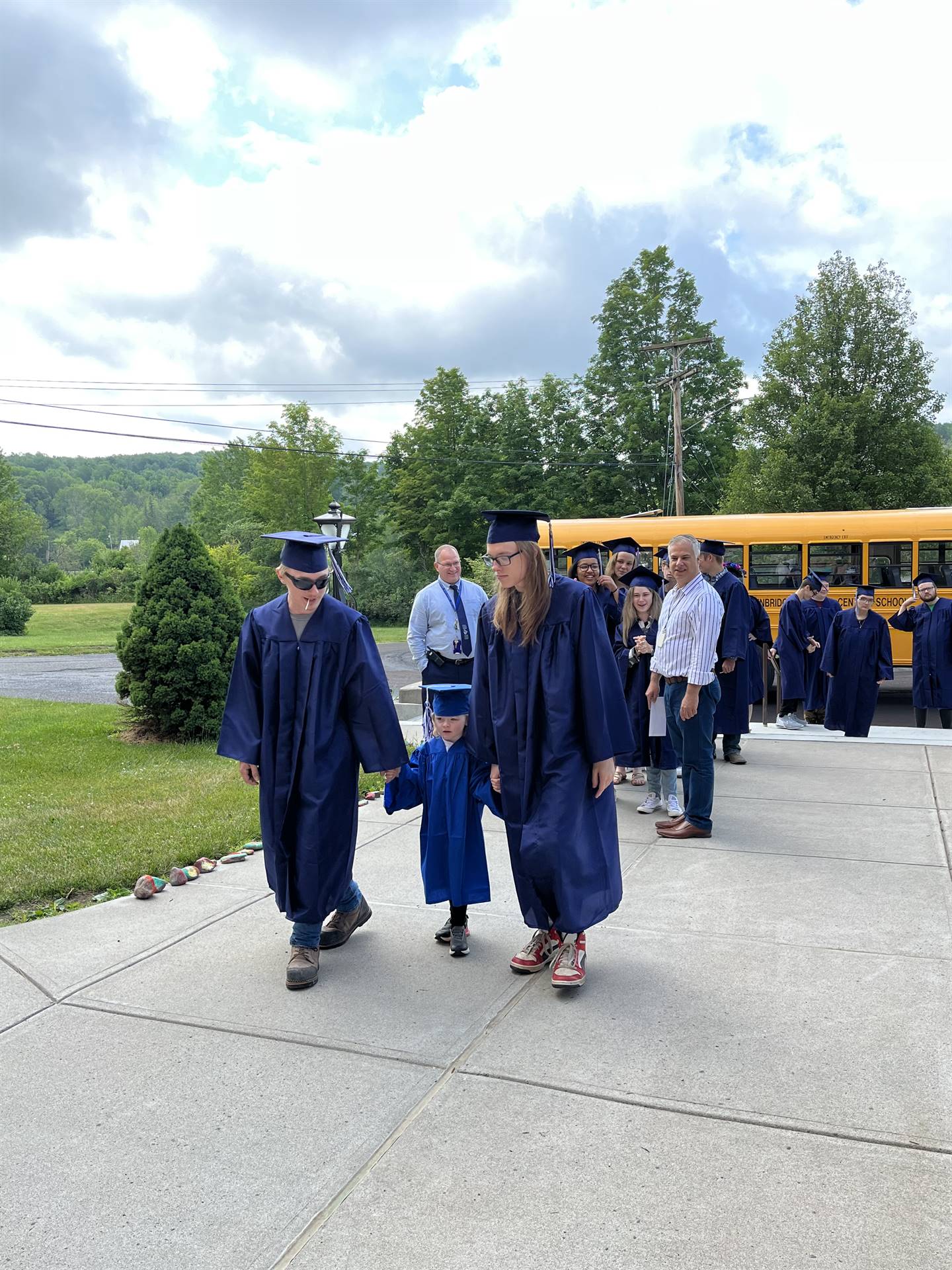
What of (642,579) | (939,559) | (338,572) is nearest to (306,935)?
(642,579)

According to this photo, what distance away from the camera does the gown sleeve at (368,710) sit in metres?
4.21

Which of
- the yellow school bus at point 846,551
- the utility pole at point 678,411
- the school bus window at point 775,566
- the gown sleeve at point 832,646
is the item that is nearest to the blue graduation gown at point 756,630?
the gown sleeve at point 832,646

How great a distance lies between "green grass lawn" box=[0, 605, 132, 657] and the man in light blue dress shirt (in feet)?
63.1

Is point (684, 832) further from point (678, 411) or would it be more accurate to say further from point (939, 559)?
A: point (678, 411)

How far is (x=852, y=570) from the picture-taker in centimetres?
1642

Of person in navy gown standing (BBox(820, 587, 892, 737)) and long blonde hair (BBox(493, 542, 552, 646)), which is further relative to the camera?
person in navy gown standing (BBox(820, 587, 892, 737))

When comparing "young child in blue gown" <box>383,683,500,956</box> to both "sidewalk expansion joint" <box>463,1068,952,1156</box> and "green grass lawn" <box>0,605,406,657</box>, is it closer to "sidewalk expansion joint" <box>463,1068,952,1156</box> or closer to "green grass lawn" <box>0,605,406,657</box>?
"sidewalk expansion joint" <box>463,1068,952,1156</box>

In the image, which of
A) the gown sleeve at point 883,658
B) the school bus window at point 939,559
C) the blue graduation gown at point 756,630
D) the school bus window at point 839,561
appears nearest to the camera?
the blue graduation gown at point 756,630

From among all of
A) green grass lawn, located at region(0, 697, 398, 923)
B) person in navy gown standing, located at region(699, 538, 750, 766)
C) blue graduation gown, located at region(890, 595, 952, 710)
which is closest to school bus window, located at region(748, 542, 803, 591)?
blue graduation gown, located at region(890, 595, 952, 710)

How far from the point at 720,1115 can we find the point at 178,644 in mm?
8854

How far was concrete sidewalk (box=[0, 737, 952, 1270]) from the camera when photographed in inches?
98.0

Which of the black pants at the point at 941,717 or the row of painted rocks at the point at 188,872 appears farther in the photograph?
the black pants at the point at 941,717

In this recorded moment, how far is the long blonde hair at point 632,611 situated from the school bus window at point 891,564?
10.1 metres

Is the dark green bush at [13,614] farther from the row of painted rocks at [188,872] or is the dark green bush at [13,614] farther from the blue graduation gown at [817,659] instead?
the row of painted rocks at [188,872]
